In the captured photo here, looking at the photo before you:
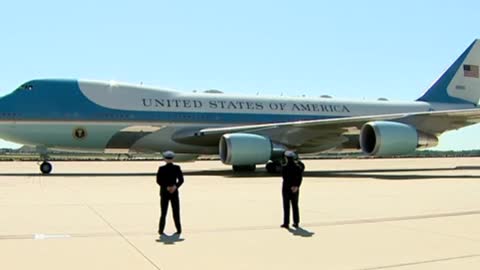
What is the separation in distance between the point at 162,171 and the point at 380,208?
4.64 m

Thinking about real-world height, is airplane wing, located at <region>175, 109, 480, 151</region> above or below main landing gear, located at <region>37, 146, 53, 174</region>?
above

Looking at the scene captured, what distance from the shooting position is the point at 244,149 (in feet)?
71.1

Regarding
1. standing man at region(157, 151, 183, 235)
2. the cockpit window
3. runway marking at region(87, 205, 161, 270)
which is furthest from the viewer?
the cockpit window

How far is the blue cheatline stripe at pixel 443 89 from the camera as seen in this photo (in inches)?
1160

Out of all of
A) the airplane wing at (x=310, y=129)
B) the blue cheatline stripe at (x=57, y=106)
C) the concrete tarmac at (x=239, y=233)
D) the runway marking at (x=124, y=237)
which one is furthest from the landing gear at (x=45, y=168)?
the runway marking at (x=124, y=237)

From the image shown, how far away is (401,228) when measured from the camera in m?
8.12

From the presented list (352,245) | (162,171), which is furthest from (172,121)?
(352,245)

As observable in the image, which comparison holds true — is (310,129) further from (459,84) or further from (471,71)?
(471,71)

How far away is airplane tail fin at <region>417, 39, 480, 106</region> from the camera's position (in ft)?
96.5

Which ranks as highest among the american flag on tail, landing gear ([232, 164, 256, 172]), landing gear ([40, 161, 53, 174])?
the american flag on tail

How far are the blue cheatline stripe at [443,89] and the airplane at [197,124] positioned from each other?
4.54 meters

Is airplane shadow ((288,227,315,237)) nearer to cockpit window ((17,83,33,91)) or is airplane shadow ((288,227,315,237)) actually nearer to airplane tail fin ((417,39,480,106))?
cockpit window ((17,83,33,91))

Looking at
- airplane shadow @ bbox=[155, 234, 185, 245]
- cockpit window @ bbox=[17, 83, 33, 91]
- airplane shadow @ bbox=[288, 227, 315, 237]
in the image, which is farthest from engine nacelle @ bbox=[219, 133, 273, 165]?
airplane shadow @ bbox=[155, 234, 185, 245]

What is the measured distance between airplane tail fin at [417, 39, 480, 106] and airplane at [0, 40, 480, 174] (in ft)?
15.1
